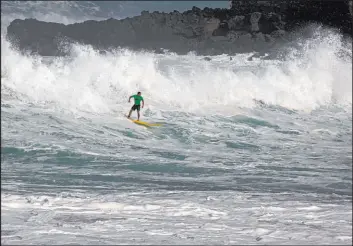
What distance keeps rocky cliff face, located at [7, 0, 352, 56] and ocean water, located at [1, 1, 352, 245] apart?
163ft

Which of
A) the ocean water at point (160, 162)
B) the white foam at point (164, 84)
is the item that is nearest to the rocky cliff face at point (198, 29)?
the white foam at point (164, 84)

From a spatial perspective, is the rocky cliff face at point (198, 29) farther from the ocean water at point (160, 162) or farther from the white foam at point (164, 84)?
the ocean water at point (160, 162)

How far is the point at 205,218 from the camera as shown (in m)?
5.73

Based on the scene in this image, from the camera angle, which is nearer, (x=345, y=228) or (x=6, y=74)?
(x=345, y=228)

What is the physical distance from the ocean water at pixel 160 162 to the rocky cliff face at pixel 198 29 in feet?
163

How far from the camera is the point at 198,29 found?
82.2 meters

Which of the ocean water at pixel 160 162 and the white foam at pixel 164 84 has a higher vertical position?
the white foam at pixel 164 84

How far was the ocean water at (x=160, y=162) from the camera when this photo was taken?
5246 millimetres

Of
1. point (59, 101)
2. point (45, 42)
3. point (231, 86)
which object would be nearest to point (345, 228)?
point (59, 101)

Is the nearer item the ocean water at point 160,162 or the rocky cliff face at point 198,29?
the ocean water at point 160,162

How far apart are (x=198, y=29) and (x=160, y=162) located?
7443cm

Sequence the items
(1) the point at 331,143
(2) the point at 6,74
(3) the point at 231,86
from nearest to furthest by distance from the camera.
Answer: (1) the point at 331,143, (2) the point at 6,74, (3) the point at 231,86

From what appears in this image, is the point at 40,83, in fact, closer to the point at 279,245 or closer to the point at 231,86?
the point at 231,86

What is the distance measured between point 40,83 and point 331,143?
8.23 metres
